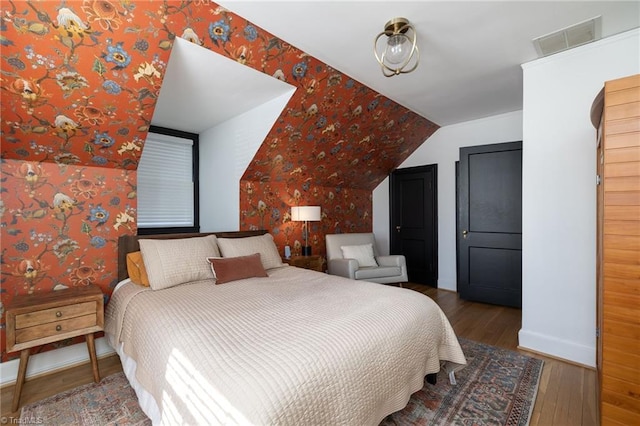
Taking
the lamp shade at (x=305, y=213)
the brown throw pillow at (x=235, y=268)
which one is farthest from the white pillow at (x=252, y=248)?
the lamp shade at (x=305, y=213)

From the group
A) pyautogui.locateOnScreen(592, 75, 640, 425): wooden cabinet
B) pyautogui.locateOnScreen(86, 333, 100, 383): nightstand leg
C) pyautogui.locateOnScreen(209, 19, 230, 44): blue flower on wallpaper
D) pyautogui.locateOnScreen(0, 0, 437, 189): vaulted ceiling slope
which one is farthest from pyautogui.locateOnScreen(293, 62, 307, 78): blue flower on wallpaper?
pyautogui.locateOnScreen(86, 333, 100, 383): nightstand leg

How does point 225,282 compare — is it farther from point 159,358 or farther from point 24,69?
point 24,69

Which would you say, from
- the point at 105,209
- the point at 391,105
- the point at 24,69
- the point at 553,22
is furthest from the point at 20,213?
the point at 553,22

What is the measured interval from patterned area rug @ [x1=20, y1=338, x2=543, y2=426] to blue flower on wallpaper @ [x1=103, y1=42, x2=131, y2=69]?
86.4 inches

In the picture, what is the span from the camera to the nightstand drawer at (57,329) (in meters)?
1.80

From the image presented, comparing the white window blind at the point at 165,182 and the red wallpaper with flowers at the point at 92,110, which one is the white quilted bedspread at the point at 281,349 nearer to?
the red wallpaper with flowers at the point at 92,110

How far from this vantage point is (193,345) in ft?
4.21

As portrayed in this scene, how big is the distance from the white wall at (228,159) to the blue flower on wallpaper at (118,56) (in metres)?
1.30

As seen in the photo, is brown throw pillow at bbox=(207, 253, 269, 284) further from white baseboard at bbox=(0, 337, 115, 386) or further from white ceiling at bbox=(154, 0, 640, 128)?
white ceiling at bbox=(154, 0, 640, 128)

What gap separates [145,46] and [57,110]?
77 centimetres

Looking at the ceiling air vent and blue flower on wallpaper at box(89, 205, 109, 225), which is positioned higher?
the ceiling air vent

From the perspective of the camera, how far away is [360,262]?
402cm

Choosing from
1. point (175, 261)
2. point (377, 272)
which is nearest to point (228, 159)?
point (175, 261)

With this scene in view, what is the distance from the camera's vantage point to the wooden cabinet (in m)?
1.27
